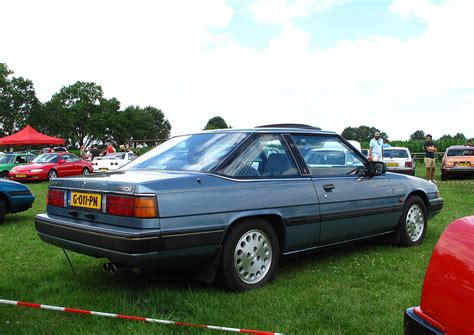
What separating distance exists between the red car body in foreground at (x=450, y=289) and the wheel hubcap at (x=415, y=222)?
376cm

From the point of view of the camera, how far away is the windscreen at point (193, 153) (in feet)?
12.8

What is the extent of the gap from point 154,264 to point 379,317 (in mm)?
1620

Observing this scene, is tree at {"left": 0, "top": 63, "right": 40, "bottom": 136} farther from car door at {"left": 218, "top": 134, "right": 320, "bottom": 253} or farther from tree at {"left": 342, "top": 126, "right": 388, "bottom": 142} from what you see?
car door at {"left": 218, "top": 134, "right": 320, "bottom": 253}

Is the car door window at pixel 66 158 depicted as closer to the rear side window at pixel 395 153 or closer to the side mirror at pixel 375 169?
the rear side window at pixel 395 153

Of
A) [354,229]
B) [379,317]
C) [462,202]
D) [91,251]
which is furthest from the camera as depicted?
[462,202]

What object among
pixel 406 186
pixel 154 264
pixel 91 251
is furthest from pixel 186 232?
pixel 406 186

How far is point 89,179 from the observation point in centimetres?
374

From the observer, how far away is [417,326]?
5.90ft

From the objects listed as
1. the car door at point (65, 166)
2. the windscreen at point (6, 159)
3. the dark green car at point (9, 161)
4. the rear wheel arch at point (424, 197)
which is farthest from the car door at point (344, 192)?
the windscreen at point (6, 159)

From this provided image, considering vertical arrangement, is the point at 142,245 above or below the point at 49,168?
above

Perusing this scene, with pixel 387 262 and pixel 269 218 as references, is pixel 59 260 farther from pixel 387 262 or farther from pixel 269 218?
pixel 387 262

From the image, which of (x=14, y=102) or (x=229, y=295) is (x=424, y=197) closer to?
(x=229, y=295)

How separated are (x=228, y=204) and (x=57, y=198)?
1.55 meters

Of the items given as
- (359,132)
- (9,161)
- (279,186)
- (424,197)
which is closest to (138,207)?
(279,186)
